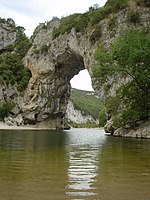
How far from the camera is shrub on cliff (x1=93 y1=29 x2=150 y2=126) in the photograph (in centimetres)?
3030

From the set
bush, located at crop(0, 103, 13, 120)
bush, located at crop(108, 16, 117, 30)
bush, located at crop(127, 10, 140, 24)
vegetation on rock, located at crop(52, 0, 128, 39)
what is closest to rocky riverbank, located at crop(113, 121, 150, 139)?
bush, located at crop(127, 10, 140, 24)

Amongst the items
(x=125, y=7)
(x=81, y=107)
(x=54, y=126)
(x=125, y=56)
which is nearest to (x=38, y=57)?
(x=54, y=126)

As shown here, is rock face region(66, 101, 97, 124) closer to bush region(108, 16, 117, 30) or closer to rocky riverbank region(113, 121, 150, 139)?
bush region(108, 16, 117, 30)

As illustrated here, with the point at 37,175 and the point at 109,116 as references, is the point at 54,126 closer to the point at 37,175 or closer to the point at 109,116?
the point at 109,116

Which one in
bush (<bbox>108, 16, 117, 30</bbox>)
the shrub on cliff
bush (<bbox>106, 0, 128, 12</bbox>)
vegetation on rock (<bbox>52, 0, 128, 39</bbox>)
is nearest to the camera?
the shrub on cliff

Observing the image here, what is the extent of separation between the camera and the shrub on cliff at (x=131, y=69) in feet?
99.4

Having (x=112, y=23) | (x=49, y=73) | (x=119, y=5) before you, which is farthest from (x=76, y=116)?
(x=112, y=23)

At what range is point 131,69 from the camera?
31594 millimetres

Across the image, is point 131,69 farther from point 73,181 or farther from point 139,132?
point 73,181

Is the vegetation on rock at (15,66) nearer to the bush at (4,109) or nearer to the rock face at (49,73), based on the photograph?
the rock face at (49,73)

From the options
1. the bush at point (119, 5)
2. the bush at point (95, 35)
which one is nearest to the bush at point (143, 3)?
the bush at point (119, 5)

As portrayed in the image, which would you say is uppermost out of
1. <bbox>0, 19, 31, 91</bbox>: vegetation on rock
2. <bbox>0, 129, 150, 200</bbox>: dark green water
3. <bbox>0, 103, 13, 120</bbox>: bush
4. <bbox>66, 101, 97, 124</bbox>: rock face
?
<bbox>0, 19, 31, 91</bbox>: vegetation on rock

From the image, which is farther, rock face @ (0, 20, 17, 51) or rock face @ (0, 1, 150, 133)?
rock face @ (0, 20, 17, 51)

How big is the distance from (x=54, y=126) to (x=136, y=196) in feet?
241
